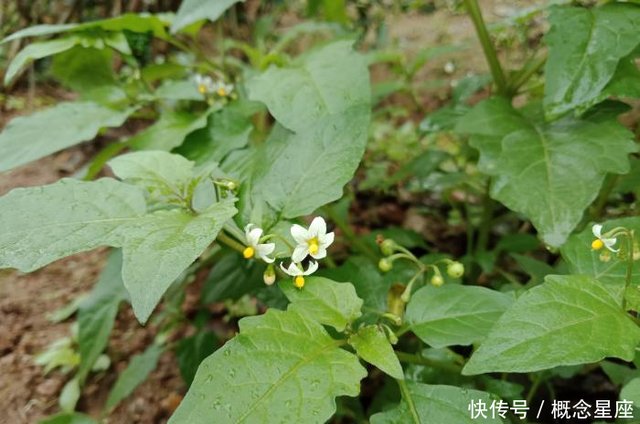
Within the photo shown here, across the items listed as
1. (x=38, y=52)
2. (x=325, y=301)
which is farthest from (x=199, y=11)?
(x=325, y=301)

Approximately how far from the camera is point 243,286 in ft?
4.24

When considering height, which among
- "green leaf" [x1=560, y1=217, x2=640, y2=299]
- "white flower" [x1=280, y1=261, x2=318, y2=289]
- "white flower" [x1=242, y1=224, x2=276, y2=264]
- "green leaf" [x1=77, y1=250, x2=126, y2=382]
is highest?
"white flower" [x1=242, y1=224, x2=276, y2=264]

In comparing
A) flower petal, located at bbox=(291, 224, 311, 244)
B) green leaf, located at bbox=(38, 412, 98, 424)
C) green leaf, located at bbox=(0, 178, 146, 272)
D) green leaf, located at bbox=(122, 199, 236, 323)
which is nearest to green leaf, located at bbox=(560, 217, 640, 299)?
flower petal, located at bbox=(291, 224, 311, 244)

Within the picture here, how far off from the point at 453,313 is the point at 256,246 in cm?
34

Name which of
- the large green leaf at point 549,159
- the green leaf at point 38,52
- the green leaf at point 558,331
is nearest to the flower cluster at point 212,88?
the green leaf at point 38,52

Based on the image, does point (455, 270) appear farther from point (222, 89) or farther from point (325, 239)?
point (222, 89)

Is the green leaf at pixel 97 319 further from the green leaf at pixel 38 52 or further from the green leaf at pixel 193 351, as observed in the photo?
the green leaf at pixel 38 52

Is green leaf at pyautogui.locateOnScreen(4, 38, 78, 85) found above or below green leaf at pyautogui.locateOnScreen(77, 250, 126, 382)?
above

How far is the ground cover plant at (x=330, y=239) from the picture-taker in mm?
761

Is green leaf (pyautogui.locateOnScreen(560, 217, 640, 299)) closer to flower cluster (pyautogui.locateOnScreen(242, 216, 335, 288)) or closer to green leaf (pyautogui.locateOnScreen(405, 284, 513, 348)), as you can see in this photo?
green leaf (pyautogui.locateOnScreen(405, 284, 513, 348))

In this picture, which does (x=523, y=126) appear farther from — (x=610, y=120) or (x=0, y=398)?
(x=0, y=398)

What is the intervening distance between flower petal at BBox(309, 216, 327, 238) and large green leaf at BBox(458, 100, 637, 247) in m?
0.40

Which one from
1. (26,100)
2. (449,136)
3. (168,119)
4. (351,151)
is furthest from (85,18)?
(351,151)

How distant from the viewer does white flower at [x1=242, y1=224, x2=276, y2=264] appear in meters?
0.85
